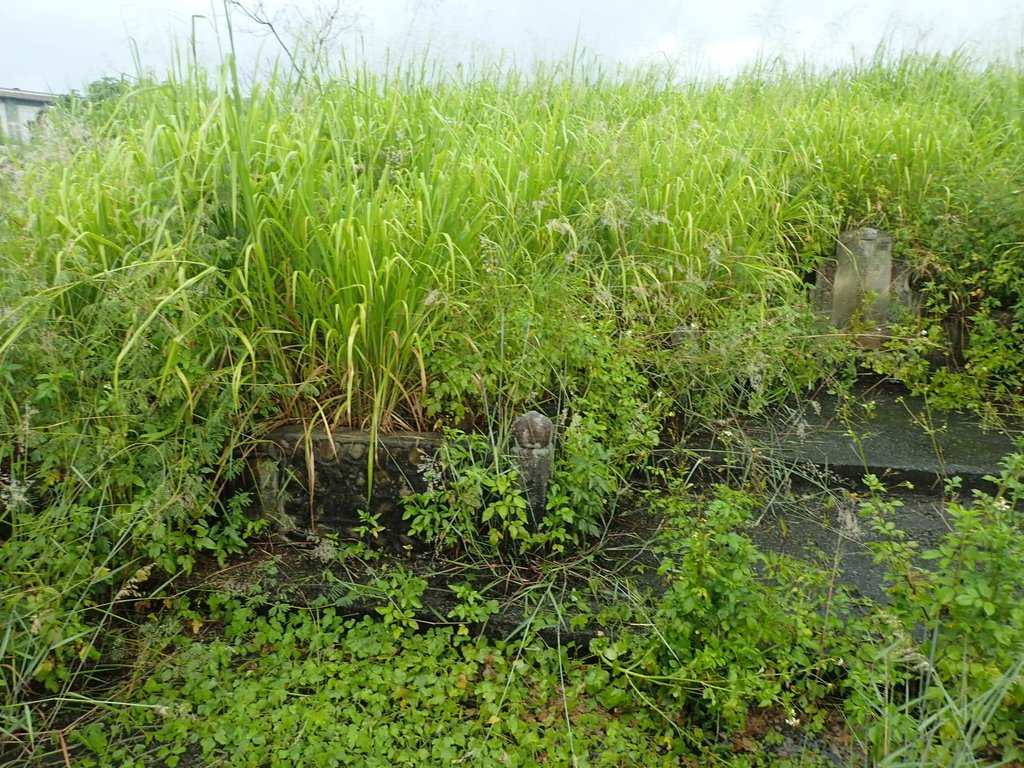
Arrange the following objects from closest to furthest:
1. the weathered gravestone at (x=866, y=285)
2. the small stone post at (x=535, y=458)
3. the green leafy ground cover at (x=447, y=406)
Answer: the green leafy ground cover at (x=447, y=406)
the small stone post at (x=535, y=458)
the weathered gravestone at (x=866, y=285)

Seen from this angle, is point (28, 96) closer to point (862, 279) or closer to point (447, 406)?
point (447, 406)

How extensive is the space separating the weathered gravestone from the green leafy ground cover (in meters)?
0.15

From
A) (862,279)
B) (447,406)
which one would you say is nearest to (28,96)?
(447,406)

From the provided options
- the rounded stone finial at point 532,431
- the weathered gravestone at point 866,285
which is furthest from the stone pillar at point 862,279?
the rounded stone finial at point 532,431

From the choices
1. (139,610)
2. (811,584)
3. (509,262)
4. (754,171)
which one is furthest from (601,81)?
(139,610)

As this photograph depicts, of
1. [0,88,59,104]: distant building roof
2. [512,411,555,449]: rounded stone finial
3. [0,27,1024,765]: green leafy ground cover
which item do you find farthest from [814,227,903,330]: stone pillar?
[0,88,59,104]: distant building roof

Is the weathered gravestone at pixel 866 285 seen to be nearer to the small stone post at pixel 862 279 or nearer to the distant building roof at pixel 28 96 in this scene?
the small stone post at pixel 862 279

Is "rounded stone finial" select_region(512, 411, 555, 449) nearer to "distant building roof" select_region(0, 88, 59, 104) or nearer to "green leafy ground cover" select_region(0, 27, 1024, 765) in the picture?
"green leafy ground cover" select_region(0, 27, 1024, 765)

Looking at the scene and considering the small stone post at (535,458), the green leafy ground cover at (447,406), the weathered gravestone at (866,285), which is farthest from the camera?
the weathered gravestone at (866,285)

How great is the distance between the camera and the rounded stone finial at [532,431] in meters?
2.87

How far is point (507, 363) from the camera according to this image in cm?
313

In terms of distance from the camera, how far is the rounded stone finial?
9.40 ft

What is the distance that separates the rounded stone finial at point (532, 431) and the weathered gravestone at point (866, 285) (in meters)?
2.47

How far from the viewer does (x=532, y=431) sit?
2871 millimetres
